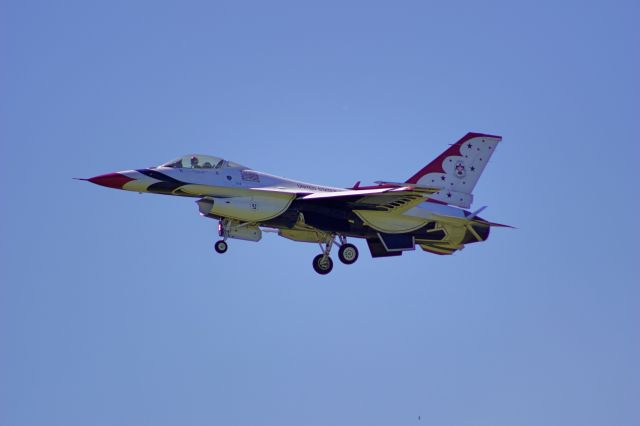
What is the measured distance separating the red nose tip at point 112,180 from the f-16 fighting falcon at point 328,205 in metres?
0.03

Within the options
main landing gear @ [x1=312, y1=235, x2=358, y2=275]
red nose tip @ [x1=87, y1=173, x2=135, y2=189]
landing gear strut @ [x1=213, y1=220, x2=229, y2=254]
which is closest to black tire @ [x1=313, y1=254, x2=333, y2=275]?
main landing gear @ [x1=312, y1=235, x2=358, y2=275]

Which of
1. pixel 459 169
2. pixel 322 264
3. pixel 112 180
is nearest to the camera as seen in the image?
pixel 112 180

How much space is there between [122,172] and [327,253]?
6.88m

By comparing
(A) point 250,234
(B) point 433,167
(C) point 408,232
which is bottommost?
(A) point 250,234

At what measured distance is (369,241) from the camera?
3528 cm

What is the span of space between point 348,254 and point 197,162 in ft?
18.1

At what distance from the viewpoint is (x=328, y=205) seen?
34.1 metres

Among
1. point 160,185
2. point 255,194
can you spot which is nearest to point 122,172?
point 160,185

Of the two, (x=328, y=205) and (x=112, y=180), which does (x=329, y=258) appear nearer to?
(x=328, y=205)

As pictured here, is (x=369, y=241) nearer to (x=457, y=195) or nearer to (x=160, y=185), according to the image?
(x=457, y=195)

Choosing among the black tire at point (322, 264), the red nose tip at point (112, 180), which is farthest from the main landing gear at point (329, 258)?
the red nose tip at point (112, 180)

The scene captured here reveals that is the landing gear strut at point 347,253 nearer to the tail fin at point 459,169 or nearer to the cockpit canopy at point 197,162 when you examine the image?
the tail fin at point 459,169

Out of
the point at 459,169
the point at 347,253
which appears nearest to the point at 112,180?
the point at 347,253

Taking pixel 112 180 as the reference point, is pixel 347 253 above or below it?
above
